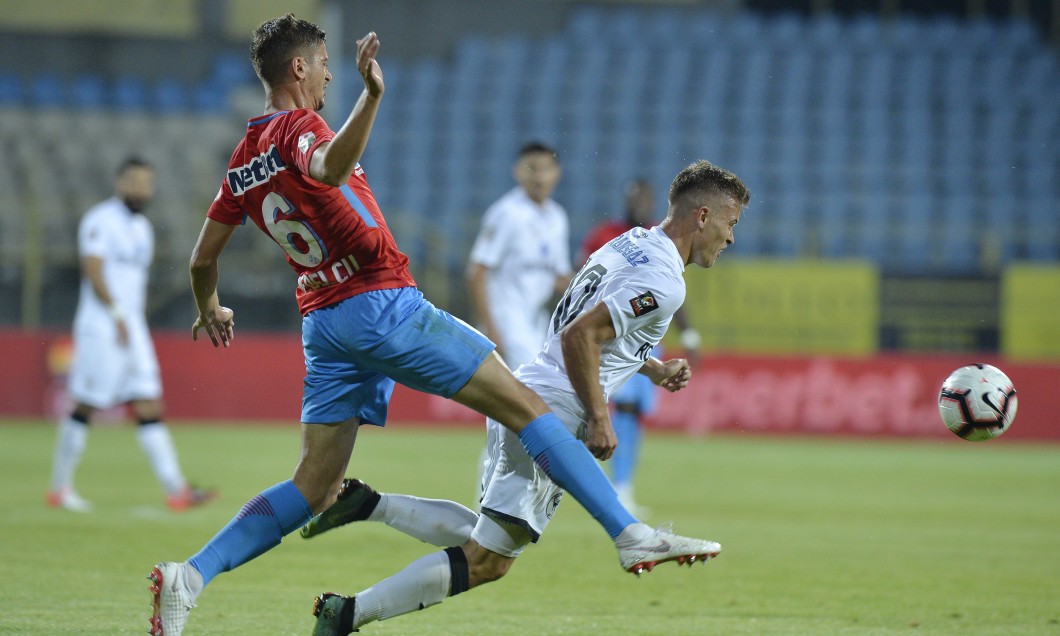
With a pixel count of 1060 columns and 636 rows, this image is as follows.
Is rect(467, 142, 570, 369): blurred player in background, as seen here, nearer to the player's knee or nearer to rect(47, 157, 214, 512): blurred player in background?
rect(47, 157, 214, 512): blurred player in background

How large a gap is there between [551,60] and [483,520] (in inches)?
730

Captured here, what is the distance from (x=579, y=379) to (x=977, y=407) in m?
2.05

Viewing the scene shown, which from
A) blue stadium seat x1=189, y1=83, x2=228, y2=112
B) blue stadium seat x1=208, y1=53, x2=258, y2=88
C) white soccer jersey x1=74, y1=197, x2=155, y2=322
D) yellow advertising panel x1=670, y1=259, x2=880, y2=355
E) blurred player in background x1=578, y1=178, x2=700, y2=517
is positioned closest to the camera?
blurred player in background x1=578, y1=178, x2=700, y2=517

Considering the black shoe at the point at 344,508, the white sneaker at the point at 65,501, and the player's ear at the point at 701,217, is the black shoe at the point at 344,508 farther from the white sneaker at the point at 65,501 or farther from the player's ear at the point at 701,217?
the white sneaker at the point at 65,501

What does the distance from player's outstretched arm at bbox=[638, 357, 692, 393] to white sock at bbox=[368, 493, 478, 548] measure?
2.93ft

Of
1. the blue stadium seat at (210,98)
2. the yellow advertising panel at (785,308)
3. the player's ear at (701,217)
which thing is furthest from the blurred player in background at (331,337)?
the blue stadium seat at (210,98)

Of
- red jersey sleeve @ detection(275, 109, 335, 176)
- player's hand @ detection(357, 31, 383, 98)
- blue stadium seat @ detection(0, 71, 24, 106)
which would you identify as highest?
blue stadium seat @ detection(0, 71, 24, 106)

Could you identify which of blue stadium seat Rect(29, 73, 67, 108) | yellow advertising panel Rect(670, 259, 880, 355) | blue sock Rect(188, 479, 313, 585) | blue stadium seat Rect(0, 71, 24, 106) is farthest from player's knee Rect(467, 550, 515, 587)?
blue stadium seat Rect(0, 71, 24, 106)

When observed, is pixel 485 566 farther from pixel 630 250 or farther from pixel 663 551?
pixel 630 250

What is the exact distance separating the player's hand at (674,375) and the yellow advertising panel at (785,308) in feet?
39.2

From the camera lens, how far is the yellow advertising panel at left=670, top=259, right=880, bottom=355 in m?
16.5

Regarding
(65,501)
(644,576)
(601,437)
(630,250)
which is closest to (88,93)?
(65,501)

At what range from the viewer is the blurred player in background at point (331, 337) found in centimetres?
370

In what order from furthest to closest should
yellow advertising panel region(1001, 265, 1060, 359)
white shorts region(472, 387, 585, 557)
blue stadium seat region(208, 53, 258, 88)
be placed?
blue stadium seat region(208, 53, 258, 88) < yellow advertising panel region(1001, 265, 1060, 359) < white shorts region(472, 387, 585, 557)
